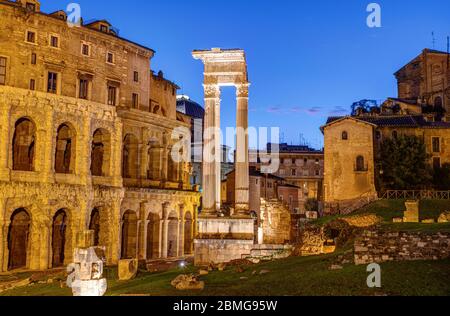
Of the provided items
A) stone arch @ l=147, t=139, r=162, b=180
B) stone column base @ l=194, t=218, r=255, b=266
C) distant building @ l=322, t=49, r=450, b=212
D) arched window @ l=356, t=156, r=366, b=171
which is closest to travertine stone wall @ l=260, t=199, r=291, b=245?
stone column base @ l=194, t=218, r=255, b=266

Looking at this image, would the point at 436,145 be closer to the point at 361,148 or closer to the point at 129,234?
the point at 361,148

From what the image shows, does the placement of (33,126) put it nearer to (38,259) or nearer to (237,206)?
(38,259)

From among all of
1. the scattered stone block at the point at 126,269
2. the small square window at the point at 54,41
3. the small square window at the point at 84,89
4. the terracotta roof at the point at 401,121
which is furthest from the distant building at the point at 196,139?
the scattered stone block at the point at 126,269

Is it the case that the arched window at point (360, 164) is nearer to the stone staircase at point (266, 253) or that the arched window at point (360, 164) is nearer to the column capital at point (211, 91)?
the stone staircase at point (266, 253)

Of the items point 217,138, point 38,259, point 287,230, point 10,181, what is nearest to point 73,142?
point 10,181

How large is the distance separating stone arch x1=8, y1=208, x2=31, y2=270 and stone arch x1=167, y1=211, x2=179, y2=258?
40.7ft

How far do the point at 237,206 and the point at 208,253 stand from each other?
299cm

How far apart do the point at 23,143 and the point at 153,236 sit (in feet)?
43.0

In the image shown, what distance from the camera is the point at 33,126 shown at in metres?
36.8

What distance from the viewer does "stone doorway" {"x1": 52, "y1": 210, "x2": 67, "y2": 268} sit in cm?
3707

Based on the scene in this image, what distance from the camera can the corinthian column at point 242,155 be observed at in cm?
2708

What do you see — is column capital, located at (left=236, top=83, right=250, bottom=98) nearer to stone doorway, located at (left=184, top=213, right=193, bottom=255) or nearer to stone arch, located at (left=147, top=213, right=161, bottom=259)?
stone arch, located at (left=147, top=213, right=161, bottom=259)

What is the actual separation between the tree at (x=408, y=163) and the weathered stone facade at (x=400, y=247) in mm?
32965

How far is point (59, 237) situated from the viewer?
37812mm
